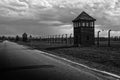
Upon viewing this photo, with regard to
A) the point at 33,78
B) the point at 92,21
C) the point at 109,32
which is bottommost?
the point at 33,78

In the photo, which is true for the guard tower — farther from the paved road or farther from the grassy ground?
the paved road

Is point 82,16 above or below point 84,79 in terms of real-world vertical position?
above

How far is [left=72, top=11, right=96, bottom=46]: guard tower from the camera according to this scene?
35.8 m

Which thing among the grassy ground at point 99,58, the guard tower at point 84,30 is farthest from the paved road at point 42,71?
the guard tower at point 84,30

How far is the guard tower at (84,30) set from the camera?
3581 centimetres

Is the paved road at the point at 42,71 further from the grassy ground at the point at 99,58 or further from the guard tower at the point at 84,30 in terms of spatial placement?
the guard tower at the point at 84,30

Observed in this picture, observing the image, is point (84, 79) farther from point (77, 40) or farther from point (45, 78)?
point (77, 40)

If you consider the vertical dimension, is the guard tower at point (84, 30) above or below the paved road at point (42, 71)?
above

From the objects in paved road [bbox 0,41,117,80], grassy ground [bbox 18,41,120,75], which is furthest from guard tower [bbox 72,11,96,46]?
paved road [bbox 0,41,117,80]

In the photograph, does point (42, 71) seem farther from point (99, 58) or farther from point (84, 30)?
point (84, 30)

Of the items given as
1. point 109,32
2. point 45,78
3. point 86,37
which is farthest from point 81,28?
point 45,78

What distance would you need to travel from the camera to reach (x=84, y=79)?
7.10m

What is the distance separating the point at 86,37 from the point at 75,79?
96.7 ft

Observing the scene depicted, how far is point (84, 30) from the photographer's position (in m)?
35.9
